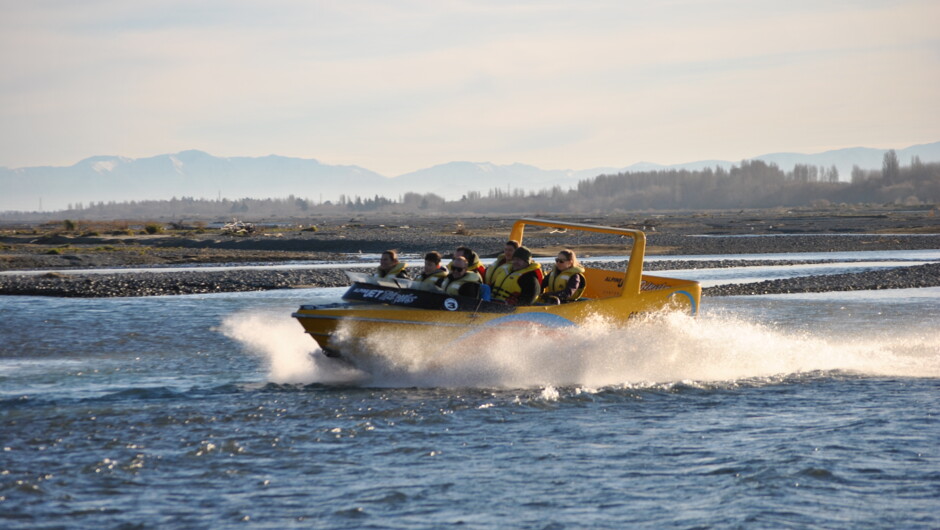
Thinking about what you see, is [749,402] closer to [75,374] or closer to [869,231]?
[75,374]

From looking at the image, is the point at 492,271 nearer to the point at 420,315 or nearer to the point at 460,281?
the point at 460,281

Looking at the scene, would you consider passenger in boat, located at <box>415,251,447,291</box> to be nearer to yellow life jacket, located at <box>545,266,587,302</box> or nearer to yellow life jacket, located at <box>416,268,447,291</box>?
yellow life jacket, located at <box>416,268,447,291</box>

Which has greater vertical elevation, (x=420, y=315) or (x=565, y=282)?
(x=565, y=282)

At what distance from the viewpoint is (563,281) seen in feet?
47.2

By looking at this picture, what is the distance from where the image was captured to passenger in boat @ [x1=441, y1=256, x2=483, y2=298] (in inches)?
532

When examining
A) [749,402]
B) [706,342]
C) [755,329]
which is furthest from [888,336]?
[749,402]

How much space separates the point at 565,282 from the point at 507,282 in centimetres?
87

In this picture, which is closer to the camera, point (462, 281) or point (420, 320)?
point (420, 320)

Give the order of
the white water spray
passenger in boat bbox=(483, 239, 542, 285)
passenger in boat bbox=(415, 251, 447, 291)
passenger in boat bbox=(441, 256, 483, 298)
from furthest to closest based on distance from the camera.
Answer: passenger in boat bbox=(483, 239, 542, 285) < passenger in boat bbox=(415, 251, 447, 291) < passenger in boat bbox=(441, 256, 483, 298) < the white water spray

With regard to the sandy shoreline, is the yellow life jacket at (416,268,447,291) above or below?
Answer: above

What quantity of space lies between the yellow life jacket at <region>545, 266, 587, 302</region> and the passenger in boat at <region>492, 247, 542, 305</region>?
19.2 inches

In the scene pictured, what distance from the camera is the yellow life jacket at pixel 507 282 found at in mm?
13953

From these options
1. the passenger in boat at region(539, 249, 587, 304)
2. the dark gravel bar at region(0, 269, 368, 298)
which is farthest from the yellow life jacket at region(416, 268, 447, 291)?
the dark gravel bar at region(0, 269, 368, 298)

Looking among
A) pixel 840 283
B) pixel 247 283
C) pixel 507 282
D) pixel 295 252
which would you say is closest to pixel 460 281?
pixel 507 282
